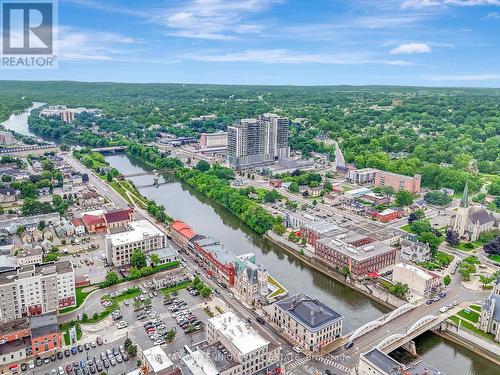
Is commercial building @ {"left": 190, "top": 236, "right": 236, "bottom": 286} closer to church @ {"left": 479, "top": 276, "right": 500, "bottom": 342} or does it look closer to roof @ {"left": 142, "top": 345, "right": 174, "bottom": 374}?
roof @ {"left": 142, "top": 345, "right": 174, "bottom": 374}

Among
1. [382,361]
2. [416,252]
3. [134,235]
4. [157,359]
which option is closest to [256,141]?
[134,235]

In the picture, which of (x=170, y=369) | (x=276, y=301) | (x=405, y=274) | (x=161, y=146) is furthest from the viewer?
(x=161, y=146)

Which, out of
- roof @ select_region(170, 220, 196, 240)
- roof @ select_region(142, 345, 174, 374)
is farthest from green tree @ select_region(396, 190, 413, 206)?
roof @ select_region(142, 345, 174, 374)

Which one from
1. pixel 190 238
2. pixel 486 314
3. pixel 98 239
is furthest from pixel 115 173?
pixel 486 314

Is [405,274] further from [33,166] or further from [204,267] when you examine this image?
[33,166]

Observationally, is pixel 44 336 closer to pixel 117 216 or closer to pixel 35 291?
pixel 35 291
